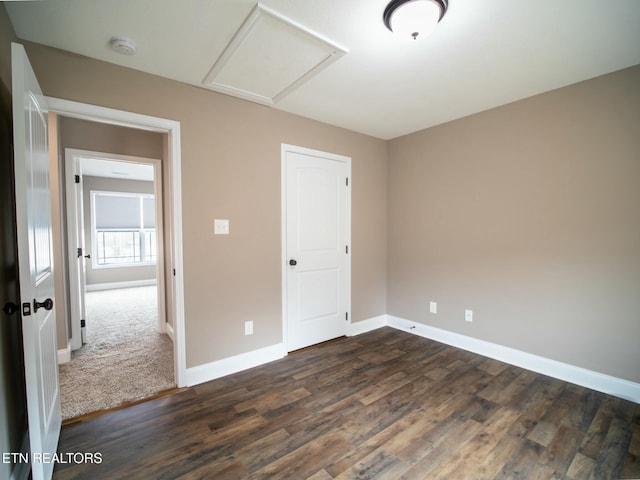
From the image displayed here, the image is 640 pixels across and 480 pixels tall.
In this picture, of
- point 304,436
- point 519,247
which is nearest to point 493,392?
point 519,247

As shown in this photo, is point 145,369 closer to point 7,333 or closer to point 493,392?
point 7,333

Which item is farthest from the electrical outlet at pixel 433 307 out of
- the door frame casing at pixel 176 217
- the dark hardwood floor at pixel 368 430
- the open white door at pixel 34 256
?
the open white door at pixel 34 256

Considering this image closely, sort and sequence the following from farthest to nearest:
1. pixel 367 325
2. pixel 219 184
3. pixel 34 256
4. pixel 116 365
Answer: pixel 367 325 → pixel 116 365 → pixel 219 184 → pixel 34 256

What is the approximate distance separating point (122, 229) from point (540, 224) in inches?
325

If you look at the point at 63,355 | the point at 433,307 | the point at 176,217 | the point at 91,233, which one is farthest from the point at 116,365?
the point at 91,233

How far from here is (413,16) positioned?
154cm

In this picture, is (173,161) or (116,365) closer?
(173,161)

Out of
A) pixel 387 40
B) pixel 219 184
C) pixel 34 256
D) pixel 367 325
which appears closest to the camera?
pixel 34 256

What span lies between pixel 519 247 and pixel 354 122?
215 centimetres

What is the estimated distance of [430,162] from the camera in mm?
3473

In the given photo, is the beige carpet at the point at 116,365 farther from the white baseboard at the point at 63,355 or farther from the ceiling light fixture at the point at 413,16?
the ceiling light fixture at the point at 413,16

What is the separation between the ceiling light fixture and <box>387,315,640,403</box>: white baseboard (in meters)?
2.88

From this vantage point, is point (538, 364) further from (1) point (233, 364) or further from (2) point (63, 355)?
(2) point (63, 355)

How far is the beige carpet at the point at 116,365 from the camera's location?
7.46 ft
